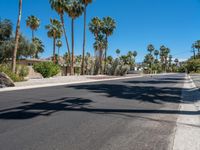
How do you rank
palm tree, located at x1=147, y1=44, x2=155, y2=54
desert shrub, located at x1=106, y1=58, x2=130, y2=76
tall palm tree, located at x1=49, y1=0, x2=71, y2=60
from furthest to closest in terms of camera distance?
palm tree, located at x1=147, y1=44, x2=155, y2=54 → desert shrub, located at x1=106, y1=58, x2=130, y2=76 → tall palm tree, located at x1=49, y1=0, x2=71, y2=60

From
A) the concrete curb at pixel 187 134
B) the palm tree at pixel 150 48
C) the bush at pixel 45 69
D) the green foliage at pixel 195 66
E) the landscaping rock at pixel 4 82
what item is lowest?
the concrete curb at pixel 187 134

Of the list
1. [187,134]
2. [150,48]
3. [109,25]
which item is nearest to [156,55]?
[150,48]

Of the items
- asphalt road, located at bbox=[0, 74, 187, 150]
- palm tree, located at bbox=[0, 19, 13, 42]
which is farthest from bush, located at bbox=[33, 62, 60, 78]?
asphalt road, located at bbox=[0, 74, 187, 150]

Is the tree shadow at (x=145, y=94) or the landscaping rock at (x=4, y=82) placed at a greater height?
the landscaping rock at (x=4, y=82)

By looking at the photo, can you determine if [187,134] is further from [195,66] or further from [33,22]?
[195,66]

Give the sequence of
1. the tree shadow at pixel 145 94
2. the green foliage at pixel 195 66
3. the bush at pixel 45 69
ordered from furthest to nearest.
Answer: the green foliage at pixel 195 66
the bush at pixel 45 69
the tree shadow at pixel 145 94

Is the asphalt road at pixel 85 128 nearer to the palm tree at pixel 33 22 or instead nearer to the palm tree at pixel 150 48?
the palm tree at pixel 33 22

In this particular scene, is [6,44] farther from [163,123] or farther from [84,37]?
[163,123]

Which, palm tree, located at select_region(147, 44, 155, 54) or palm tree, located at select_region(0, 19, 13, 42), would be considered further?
palm tree, located at select_region(147, 44, 155, 54)

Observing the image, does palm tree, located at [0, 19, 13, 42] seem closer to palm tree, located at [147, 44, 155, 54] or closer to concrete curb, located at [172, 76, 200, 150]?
concrete curb, located at [172, 76, 200, 150]

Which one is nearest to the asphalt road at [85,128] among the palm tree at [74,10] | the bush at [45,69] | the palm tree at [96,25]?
the bush at [45,69]

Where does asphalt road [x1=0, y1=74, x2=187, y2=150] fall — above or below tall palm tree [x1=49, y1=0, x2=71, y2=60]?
below

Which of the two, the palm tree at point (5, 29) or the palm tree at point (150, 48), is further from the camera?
the palm tree at point (150, 48)

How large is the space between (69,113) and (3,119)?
218 cm
